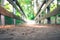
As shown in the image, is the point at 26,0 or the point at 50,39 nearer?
the point at 50,39

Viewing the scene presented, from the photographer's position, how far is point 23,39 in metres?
1.04

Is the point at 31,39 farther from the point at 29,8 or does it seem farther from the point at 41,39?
the point at 29,8

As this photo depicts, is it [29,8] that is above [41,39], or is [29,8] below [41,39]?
above

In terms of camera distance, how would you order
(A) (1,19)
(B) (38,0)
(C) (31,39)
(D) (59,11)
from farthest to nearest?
(B) (38,0), (A) (1,19), (D) (59,11), (C) (31,39)

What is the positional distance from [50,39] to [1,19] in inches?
78.0

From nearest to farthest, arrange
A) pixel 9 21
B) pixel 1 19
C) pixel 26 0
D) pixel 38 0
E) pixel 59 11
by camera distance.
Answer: pixel 59 11 < pixel 1 19 < pixel 38 0 < pixel 9 21 < pixel 26 0

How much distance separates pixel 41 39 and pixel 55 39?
0.29 ft

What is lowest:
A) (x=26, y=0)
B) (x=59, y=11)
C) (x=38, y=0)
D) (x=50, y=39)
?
(x=50, y=39)

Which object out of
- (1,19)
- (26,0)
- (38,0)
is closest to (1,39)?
(1,19)

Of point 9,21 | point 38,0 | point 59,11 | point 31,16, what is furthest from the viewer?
point 31,16

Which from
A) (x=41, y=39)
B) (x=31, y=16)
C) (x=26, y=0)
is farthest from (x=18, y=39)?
(x=31, y=16)

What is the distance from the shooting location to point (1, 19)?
115 inches

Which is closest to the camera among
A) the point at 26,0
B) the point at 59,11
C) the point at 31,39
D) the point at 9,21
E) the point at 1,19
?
the point at 31,39

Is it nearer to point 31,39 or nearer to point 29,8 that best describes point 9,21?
point 31,39
